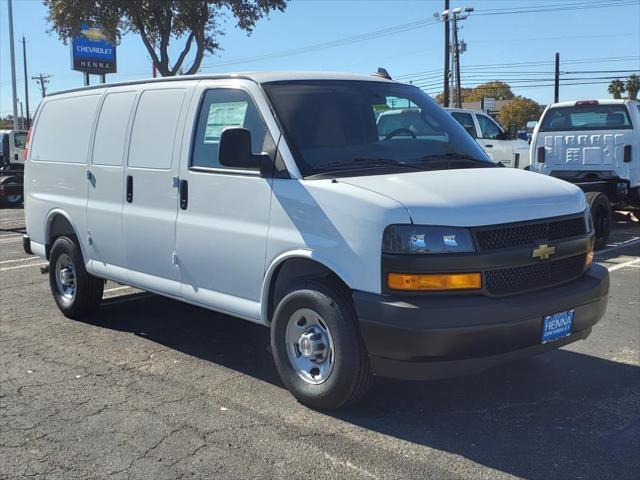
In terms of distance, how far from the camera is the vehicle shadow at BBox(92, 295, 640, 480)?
11.9 ft

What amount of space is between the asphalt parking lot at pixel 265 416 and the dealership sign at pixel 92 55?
848 inches

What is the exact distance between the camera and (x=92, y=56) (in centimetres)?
Answer: 2602

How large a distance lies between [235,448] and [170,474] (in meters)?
0.41

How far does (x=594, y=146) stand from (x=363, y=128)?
823cm

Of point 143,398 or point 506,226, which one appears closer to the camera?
point 506,226

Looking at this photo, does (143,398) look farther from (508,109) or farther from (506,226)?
(508,109)

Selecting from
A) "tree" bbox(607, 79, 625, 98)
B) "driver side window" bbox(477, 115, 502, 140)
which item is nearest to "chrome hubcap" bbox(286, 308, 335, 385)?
"driver side window" bbox(477, 115, 502, 140)

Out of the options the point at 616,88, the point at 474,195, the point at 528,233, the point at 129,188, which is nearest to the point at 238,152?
the point at 474,195

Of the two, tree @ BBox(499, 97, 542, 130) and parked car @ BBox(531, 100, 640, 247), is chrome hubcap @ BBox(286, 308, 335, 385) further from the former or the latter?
tree @ BBox(499, 97, 542, 130)

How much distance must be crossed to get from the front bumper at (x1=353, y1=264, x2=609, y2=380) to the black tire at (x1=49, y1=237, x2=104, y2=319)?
3529 mm

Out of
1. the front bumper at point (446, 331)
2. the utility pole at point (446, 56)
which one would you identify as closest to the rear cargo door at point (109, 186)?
the front bumper at point (446, 331)

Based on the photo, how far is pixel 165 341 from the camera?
5.89 metres

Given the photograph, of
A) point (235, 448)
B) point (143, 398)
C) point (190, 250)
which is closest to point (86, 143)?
point (190, 250)

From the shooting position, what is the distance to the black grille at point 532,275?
382 centimetres
